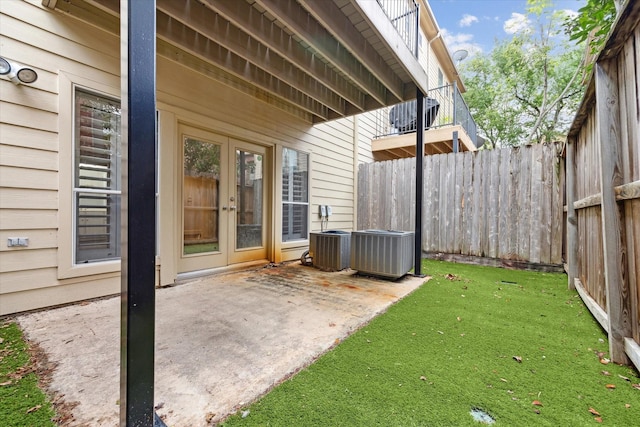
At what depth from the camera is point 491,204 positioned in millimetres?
4484

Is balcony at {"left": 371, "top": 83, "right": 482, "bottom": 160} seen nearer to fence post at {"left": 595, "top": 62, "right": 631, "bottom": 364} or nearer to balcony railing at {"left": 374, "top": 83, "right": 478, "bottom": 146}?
balcony railing at {"left": 374, "top": 83, "right": 478, "bottom": 146}

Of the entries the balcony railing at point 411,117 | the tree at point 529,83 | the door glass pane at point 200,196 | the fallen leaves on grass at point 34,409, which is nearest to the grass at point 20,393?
the fallen leaves on grass at point 34,409

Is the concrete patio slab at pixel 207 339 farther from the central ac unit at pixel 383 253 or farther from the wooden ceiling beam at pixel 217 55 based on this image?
the wooden ceiling beam at pixel 217 55

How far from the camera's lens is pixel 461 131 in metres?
5.89

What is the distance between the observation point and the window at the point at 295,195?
4.70 meters

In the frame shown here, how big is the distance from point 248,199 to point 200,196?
781 mm

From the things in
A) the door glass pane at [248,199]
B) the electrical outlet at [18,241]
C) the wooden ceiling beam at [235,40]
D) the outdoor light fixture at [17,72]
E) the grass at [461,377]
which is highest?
the wooden ceiling beam at [235,40]

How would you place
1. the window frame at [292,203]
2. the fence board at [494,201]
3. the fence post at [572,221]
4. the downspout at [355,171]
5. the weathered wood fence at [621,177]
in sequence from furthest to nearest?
the downspout at [355,171]
the window frame at [292,203]
the fence board at [494,201]
the fence post at [572,221]
the weathered wood fence at [621,177]

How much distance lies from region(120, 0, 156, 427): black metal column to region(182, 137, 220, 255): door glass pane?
102 inches

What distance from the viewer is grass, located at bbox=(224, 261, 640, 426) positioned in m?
1.20

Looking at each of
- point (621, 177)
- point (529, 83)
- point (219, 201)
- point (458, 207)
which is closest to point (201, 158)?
point (219, 201)

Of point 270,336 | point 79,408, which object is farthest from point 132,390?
point 270,336

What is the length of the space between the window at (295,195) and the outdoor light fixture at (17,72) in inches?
117

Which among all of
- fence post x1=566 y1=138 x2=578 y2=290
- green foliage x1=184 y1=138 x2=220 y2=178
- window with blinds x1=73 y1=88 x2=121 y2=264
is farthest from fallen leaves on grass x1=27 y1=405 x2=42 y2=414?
fence post x1=566 y1=138 x2=578 y2=290
